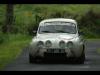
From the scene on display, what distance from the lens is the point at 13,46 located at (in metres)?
24.0

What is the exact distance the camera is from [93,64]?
18594 millimetres

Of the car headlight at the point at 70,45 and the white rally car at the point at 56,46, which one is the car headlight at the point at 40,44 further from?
the car headlight at the point at 70,45

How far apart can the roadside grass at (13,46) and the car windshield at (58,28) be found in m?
1.91

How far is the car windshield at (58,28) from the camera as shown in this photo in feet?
62.6

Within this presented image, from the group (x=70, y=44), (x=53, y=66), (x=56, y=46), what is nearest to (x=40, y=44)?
(x=56, y=46)

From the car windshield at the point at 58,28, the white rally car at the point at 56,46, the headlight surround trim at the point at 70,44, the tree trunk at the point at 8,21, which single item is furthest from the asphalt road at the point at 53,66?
the tree trunk at the point at 8,21

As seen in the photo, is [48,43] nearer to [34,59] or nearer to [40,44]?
[40,44]

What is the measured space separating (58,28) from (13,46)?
516 centimetres

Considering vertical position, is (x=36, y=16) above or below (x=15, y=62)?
above
